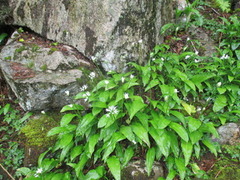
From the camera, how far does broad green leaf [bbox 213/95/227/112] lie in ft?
10.6

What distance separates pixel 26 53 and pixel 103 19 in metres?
1.95

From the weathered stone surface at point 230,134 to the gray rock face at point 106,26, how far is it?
2221mm

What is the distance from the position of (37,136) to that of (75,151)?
3.14 feet

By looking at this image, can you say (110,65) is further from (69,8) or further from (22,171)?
(22,171)

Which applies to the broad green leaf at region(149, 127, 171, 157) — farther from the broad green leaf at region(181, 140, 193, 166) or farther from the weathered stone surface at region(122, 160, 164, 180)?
the weathered stone surface at region(122, 160, 164, 180)

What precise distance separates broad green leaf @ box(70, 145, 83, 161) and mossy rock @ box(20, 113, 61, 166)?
0.58 m

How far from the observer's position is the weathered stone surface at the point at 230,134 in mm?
3020

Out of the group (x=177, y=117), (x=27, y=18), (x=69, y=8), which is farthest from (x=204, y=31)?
(x=27, y=18)

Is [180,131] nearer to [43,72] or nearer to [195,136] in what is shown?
[195,136]

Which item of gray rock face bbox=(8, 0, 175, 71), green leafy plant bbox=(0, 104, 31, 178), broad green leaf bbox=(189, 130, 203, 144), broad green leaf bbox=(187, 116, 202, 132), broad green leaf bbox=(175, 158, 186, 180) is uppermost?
gray rock face bbox=(8, 0, 175, 71)

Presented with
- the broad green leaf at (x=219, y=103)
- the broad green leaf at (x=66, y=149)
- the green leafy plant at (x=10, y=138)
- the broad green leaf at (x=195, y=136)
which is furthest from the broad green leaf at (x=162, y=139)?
the green leafy plant at (x=10, y=138)

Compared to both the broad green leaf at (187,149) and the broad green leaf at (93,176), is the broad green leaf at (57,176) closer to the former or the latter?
the broad green leaf at (93,176)

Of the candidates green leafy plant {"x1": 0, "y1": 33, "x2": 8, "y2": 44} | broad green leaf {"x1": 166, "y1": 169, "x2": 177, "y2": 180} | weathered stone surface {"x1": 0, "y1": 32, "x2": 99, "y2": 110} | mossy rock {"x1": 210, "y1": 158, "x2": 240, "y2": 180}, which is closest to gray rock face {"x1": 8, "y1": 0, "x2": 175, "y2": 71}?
weathered stone surface {"x1": 0, "y1": 32, "x2": 99, "y2": 110}

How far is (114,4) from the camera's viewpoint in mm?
3689
